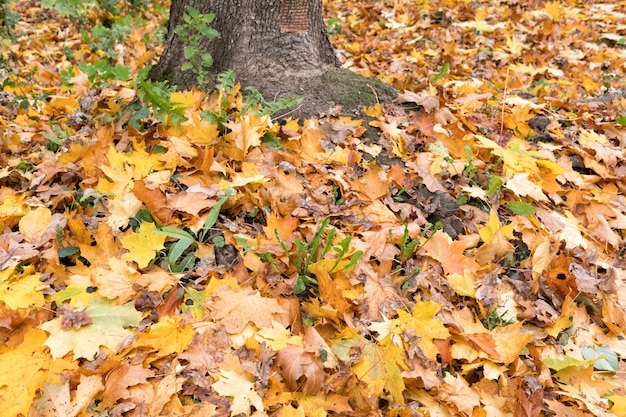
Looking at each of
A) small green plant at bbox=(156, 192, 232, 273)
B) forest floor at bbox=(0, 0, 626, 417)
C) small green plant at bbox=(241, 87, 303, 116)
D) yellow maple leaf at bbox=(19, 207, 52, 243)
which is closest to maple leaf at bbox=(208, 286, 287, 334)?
forest floor at bbox=(0, 0, 626, 417)

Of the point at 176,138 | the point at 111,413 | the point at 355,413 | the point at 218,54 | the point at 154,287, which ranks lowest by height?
the point at 355,413

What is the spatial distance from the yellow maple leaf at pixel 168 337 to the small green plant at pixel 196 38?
5.03ft

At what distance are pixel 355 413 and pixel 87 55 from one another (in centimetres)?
481

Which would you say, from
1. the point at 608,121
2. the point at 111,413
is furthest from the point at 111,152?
the point at 608,121

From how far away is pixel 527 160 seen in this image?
2.38 m

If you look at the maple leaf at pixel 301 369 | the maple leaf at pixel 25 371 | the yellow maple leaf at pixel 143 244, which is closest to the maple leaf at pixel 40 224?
the yellow maple leaf at pixel 143 244

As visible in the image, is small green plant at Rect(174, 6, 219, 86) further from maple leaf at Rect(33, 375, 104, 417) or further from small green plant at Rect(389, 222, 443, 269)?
maple leaf at Rect(33, 375, 104, 417)

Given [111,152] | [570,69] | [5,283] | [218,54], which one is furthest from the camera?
[570,69]

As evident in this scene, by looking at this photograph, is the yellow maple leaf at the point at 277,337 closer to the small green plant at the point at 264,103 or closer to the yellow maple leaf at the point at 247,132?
the yellow maple leaf at the point at 247,132

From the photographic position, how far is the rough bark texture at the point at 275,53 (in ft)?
8.79

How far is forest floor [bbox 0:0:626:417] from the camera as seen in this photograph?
4.84ft

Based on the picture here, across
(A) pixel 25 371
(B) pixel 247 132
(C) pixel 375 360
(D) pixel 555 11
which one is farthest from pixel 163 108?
(D) pixel 555 11

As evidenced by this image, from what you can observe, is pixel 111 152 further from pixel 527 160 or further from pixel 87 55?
pixel 87 55

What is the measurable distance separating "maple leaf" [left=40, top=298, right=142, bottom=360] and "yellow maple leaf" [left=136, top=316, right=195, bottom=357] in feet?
0.25
